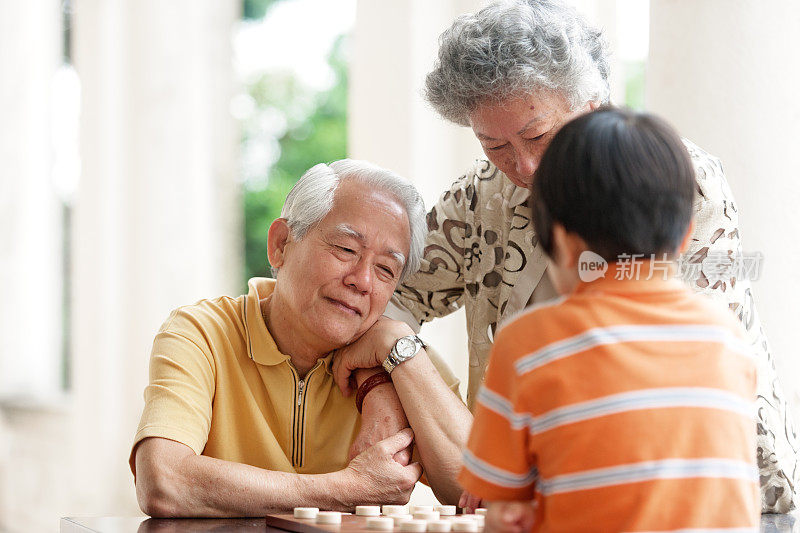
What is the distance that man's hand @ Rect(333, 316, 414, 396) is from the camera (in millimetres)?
2180

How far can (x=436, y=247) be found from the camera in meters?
2.45

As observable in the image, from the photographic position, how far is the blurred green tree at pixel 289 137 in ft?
35.2

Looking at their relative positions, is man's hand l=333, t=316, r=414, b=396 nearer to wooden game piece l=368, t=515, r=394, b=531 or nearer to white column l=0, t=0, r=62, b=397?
wooden game piece l=368, t=515, r=394, b=531

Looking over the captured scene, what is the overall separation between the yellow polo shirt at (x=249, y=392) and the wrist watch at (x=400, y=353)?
16 centimetres

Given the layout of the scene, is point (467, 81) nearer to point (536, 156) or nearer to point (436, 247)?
point (536, 156)

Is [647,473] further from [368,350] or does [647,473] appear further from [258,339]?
[258,339]

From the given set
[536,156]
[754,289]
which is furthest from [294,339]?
[754,289]

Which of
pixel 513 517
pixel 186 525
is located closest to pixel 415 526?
pixel 513 517

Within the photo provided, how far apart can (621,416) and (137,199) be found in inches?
240

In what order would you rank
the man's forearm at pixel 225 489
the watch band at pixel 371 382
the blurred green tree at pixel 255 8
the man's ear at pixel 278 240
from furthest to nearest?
1. the blurred green tree at pixel 255 8
2. the man's ear at pixel 278 240
3. the watch band at pixel 371 382
4. the man's forearm at pixel 225 489

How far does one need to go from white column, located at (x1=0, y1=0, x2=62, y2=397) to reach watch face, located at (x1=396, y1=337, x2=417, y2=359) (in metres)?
6.33

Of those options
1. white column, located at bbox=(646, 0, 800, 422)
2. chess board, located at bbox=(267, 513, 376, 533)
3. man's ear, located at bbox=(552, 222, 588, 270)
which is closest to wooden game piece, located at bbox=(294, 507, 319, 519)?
chess board, located at bbox=(267, 513, 376, 533)

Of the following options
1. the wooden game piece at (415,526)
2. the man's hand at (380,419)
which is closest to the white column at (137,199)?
the man's hand at (380,419)

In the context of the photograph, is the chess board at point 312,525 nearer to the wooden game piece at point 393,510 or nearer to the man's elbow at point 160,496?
the wooden game piece at point 393,510
